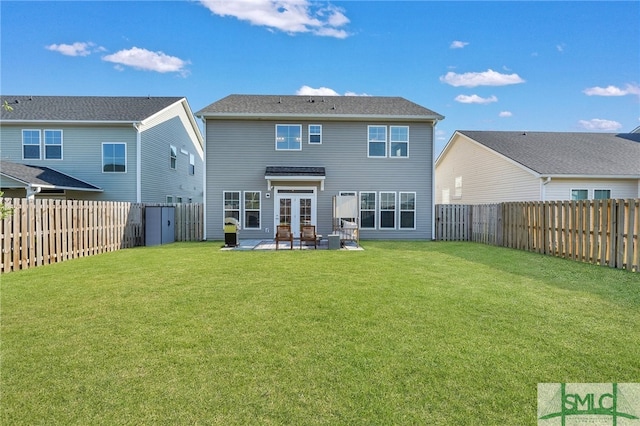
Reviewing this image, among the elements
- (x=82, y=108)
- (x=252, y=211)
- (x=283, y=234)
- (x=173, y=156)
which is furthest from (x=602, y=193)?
(x=82, y=108)

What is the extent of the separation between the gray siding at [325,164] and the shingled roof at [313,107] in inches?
20.3

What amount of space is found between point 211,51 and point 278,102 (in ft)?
16.3

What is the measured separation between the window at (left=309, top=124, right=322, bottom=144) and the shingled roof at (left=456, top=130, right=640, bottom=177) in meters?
9.81

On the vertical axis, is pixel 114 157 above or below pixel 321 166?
above

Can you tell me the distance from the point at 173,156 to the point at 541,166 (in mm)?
20194

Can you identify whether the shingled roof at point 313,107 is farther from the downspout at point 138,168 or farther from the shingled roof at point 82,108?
the shingled roof at point 82,108

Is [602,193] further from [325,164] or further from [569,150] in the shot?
[325,164]

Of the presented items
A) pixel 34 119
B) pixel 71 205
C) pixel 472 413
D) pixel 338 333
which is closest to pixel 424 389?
pixel 472 413

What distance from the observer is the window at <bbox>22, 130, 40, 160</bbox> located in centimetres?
1641

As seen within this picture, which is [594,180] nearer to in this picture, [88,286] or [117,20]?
[88,286]

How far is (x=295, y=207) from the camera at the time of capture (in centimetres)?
1597

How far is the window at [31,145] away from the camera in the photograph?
646 inches

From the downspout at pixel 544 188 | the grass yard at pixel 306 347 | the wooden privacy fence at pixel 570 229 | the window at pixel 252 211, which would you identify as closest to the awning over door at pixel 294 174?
the window at pixel 252 211

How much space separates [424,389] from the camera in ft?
9.12
